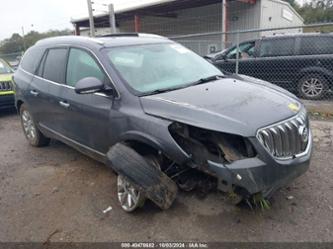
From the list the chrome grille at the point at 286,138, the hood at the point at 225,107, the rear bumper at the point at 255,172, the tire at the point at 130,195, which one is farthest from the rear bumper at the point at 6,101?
the chrome grille at the point at 286,138

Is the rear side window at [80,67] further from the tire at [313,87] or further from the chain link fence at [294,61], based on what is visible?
the tire at [313,87]

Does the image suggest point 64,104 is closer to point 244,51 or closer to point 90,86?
point 90,86

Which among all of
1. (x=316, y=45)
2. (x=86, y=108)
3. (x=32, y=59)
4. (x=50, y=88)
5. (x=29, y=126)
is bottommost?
(x=29, y=126)

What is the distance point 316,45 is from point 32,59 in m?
6.52

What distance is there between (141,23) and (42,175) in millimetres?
23085

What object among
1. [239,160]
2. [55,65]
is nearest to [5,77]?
[55,65]

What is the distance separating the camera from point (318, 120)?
616cm

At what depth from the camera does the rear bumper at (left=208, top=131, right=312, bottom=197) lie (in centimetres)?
253

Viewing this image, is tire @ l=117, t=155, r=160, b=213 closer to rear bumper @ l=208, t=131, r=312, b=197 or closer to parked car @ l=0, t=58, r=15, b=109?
rear bumper @ l=208, t=131, r=312, b=197

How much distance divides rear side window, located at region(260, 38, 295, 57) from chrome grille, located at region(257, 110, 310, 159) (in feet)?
18.0

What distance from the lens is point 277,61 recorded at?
795 cm

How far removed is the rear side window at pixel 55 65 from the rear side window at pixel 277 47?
5.72m

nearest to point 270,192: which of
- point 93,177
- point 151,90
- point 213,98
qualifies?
point 213,98

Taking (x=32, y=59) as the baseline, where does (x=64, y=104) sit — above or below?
below
